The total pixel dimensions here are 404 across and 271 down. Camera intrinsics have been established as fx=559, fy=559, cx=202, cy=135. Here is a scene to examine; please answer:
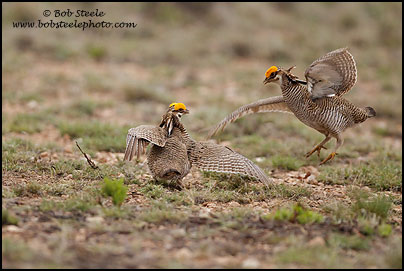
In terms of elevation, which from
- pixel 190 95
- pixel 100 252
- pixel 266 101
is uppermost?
pixel 190 95

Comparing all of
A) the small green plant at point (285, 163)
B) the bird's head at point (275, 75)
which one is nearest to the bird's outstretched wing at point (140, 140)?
the bird's head at point (275, 75)

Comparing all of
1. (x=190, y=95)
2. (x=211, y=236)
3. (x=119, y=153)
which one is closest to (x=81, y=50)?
(x=190, y=95)

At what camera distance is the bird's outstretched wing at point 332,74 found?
6.59m

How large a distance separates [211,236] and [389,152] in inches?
200

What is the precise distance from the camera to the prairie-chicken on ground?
6246 mm

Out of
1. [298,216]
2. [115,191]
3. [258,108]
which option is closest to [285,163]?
[258,108]

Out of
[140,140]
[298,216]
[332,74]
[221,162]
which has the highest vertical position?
[332,74]

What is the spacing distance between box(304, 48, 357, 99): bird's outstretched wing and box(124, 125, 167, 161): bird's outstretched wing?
1.95 meters

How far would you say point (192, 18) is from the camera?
1867 centimetres

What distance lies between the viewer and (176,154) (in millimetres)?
6457

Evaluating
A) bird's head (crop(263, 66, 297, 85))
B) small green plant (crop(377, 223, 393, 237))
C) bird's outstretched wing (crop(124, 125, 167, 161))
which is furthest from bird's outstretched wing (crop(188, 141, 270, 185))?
small green plant (crop(377, 223, 393, 237))

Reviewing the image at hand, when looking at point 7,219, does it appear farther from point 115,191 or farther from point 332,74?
point 332,74

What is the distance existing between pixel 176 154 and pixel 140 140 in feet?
1.50

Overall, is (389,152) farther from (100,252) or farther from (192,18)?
(192,18)
